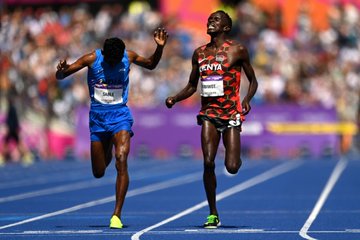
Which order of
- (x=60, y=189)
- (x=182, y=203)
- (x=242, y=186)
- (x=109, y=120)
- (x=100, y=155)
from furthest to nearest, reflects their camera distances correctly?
(x=242, y=186)
(x=60, y=189)
(x=182, y=203)
(x=100, y=155)
(x=109, y=120)

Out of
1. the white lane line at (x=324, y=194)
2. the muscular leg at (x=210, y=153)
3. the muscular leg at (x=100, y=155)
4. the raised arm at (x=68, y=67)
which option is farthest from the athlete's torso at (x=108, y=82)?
the white lane line at (x=324, y=194)

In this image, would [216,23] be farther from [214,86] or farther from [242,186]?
[242,186]

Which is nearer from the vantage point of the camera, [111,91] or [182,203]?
[111,91]

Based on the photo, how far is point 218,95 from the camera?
12469mm

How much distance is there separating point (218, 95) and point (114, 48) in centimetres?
121

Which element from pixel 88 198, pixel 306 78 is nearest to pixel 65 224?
pixel 88 198

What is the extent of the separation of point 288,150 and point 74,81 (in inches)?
253

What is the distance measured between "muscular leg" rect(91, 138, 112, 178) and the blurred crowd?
19951mm

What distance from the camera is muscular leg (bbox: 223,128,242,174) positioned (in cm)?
1230

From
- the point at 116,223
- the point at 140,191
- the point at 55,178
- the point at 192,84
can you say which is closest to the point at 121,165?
the point at 116,223

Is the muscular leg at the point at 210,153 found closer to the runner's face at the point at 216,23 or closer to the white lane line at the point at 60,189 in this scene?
the runner's face at the point at 216,23

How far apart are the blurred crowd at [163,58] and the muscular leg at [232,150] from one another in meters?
20.8

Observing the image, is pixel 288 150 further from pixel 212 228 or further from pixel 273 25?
pixel 212 228

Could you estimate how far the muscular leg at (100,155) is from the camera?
42.6 ft
